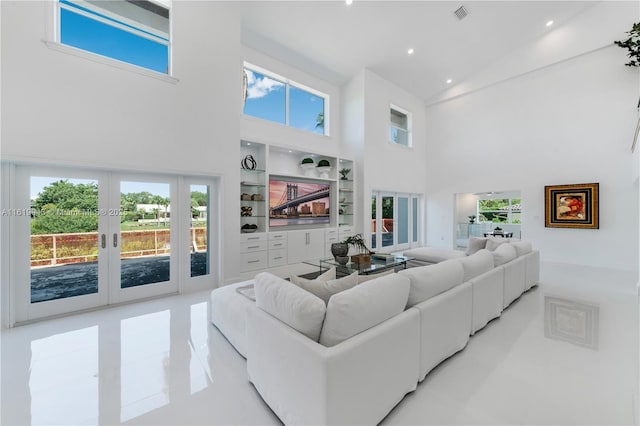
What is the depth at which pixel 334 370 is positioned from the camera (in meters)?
1.31

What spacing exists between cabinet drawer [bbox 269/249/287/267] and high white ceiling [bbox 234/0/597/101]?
424 centimetres

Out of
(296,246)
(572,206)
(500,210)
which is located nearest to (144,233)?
(296,246)

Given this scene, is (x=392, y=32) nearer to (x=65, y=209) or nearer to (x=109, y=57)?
(x=109, y=57)

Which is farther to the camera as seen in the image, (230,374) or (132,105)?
(132,105)

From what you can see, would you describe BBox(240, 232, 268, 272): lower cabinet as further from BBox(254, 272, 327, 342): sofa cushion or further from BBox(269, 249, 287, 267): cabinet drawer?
BBox(254, 272, 327, 342): sofa cushion

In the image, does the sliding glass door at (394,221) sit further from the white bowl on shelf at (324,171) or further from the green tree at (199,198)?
the green tree at (199,198)

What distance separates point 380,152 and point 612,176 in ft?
16.1

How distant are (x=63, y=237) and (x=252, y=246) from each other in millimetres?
2613

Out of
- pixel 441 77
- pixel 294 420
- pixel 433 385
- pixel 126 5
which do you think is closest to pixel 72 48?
pixel 126 5

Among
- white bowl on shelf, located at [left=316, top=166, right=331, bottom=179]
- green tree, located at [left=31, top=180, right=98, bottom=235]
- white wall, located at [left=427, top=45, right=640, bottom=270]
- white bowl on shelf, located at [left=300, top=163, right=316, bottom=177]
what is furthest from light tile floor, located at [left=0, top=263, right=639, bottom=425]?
white bowl on shelf, located at [left=316, top=166, right=331, bottom=179]

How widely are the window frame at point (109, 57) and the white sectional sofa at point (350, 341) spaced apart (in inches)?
141

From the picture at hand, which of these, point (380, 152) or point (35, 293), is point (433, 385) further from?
A: point (380, 152)

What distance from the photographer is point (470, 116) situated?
304 inches

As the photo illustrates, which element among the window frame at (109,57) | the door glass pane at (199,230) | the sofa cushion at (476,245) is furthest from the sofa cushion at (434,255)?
the window frame at (109,57)
